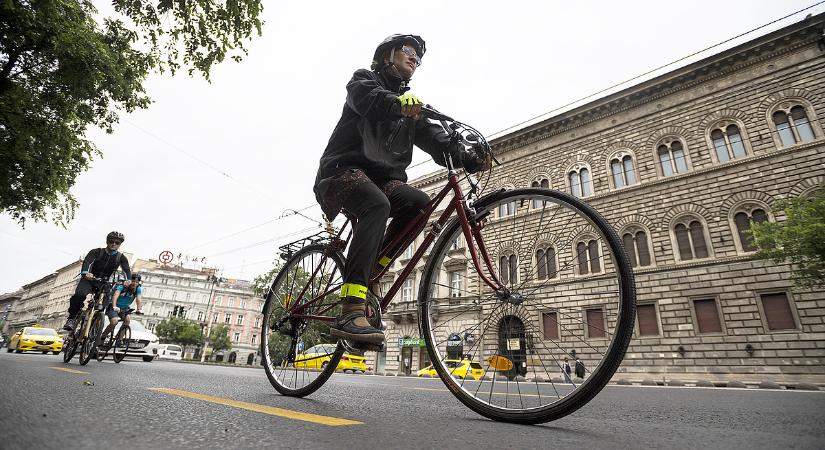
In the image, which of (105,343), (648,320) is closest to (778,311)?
(648,320)

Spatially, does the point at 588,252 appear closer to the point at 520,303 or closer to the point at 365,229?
the point at 520,303

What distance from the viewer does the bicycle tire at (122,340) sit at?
19.1 feet

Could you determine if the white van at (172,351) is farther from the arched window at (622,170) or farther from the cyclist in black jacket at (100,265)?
the arched window at (622,170)

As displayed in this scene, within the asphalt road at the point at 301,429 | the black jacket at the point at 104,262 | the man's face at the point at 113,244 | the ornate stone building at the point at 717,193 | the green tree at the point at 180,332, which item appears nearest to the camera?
the asphalt road at the point at 301,429

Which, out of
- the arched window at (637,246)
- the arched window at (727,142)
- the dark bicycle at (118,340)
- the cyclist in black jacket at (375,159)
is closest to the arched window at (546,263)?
the cyclist in black jacket at (375,159)

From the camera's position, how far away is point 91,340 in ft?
17.7

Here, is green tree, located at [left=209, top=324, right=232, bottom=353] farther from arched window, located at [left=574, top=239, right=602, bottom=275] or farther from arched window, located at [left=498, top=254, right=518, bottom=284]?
arched window, located at [left=574, top=239, right=602, bottom=275]

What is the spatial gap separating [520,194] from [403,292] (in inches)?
1206

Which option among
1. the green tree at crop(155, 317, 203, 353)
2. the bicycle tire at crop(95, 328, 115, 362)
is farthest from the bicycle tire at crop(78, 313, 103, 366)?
the green tree at crop(155, 317, 203, 353)

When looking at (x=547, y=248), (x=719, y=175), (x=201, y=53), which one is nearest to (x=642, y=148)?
(x=719, y=175)

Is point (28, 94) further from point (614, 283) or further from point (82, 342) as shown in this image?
point (614, 283)

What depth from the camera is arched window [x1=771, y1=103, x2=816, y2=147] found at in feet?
53.5

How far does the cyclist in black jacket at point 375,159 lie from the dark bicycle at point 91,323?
191 inches

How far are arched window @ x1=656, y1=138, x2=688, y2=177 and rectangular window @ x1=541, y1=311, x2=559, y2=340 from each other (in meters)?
20.5
